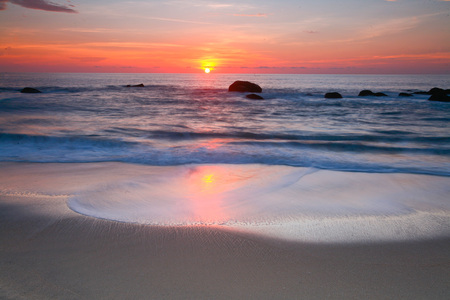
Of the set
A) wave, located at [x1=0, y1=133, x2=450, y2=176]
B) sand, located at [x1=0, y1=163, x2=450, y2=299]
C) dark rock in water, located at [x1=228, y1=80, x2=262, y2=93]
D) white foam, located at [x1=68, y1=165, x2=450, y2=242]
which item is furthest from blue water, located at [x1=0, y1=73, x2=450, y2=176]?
dark rock in water, located at [x1=228, y1=80, x2=262, y2=93]

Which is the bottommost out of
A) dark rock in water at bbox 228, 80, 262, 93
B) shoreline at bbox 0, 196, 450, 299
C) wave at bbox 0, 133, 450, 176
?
shoreline at bbox 0, 196, 450, 299

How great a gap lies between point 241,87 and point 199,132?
2744cm

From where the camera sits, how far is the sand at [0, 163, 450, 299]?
7.93ft

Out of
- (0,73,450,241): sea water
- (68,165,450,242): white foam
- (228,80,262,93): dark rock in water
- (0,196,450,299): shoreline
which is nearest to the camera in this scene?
(0,196,450,299): shoreline

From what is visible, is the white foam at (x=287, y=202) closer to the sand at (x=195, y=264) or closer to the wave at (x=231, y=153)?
the sand at (x=195, y=264)

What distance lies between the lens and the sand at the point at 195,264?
7.93 ft

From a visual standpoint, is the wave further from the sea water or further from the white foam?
the white foam

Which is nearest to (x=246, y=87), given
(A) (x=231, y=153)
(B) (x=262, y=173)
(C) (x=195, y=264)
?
(A) (x=231, y=153)

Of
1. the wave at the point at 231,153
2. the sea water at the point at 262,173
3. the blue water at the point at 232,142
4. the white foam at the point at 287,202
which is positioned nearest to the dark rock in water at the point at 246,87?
the blue water at the point at 232,142

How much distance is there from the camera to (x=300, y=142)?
34.6ft

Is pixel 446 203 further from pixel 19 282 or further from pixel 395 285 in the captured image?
pixel 19 282

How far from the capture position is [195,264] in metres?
2.79

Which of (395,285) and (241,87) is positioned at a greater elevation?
(241,87)

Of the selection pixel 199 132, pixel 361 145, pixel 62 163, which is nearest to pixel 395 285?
pixel 62 163
